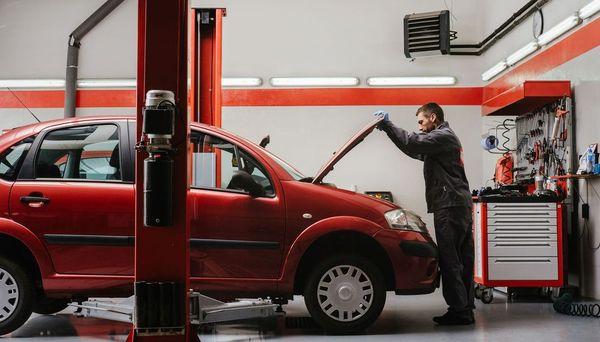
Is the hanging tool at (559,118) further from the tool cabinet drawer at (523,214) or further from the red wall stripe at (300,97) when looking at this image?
the red wall stripe at (300,97)

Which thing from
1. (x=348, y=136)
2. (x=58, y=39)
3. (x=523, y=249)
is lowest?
(x=523, y=249)

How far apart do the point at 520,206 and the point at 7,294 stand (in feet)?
13.9

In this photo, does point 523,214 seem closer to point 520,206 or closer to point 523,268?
point 520,206

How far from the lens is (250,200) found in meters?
4.36

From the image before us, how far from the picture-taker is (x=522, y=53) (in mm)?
7738

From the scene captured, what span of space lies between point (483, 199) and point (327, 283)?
231 centimetres

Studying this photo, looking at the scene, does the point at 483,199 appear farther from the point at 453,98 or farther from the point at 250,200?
the point at 453,98

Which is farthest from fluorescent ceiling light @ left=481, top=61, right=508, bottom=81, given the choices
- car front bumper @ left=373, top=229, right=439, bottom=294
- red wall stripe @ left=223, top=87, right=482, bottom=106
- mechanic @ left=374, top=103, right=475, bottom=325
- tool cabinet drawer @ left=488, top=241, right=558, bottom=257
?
car front bumper @ left=373, top=229, right=439, bottom=294

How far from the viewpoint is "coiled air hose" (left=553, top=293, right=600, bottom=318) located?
527 centimetres

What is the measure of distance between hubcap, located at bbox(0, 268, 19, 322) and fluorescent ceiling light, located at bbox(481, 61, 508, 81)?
6230 mm

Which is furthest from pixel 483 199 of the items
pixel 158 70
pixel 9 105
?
pixel 9 105

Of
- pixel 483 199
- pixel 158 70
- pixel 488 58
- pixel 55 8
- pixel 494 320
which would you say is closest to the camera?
pixel 158 70

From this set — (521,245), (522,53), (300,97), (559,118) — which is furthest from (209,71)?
(522,53)

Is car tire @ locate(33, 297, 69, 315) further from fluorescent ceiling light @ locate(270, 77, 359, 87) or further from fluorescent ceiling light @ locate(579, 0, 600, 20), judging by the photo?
fluorescent ceiling light @ locate(270, 77, 359, 87)
